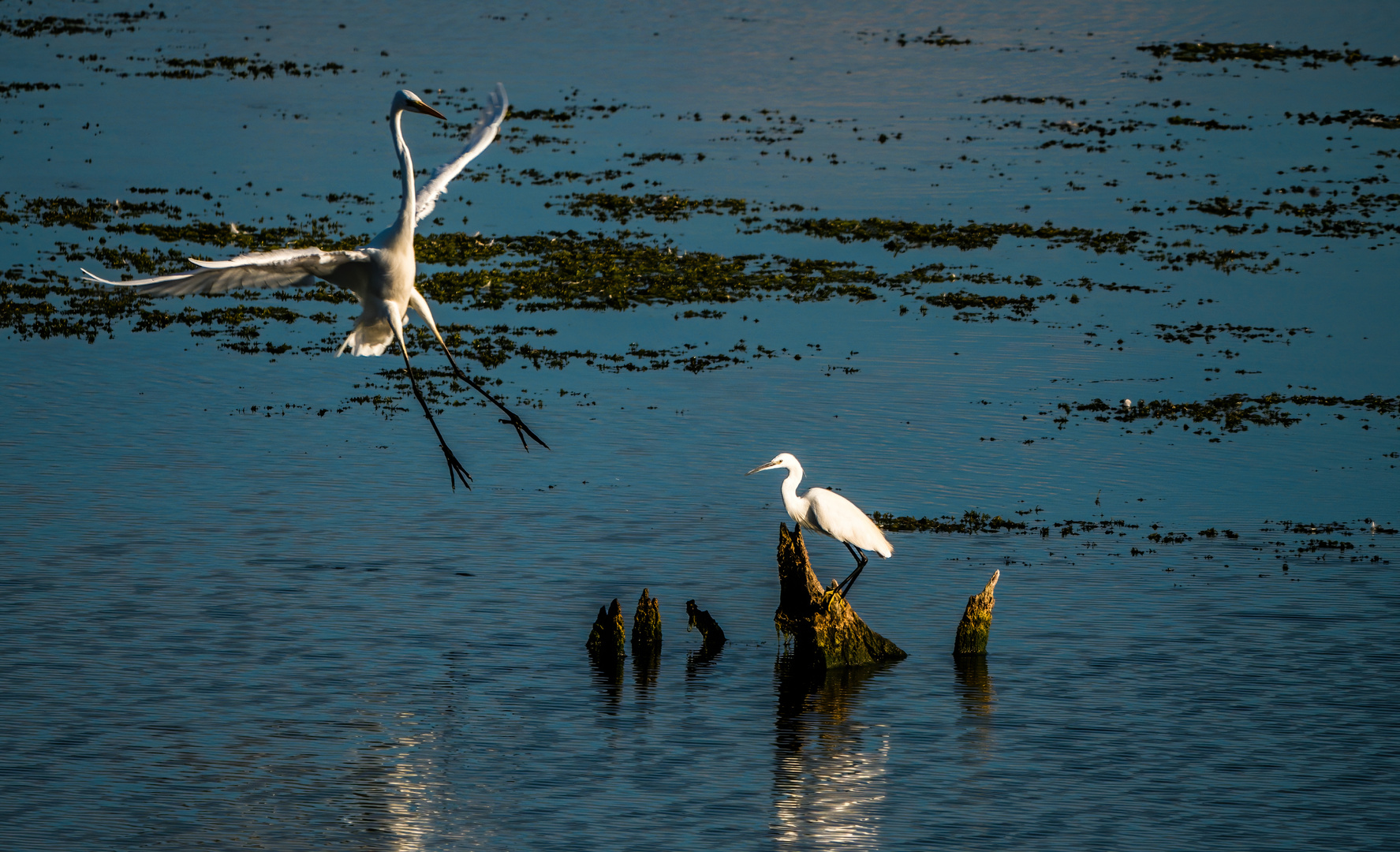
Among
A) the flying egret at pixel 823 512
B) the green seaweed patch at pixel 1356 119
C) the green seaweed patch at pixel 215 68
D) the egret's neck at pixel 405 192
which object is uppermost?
the green seaweed patch at pixel 215 68

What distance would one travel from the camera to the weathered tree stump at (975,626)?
584 inches

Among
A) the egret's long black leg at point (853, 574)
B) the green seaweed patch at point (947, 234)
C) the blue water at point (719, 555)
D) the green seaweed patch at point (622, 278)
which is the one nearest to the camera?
the blue water at point (719, 555)

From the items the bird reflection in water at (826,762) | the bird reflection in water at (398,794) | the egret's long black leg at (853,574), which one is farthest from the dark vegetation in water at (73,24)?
the bird reflection in water at (826,762)

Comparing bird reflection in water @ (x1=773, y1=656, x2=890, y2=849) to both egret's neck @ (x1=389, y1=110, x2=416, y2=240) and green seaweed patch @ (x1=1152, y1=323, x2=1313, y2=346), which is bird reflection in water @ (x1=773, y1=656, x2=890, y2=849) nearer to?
egret's neck @ (x1=389, y1=110, x2=416, y2=240)

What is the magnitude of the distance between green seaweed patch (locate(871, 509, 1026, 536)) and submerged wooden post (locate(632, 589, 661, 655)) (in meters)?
4.57

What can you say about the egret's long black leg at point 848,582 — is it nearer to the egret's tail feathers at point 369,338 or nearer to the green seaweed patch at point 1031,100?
the egret's tail feathers at point 369,338

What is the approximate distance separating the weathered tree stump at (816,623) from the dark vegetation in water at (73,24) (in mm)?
53451

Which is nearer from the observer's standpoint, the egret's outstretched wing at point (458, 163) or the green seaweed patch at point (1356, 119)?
the egret's outstretched wing at point (458, 163)

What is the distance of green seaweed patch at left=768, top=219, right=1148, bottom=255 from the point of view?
34594 mm

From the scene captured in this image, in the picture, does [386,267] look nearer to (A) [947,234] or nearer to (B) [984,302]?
(B) [984,302]

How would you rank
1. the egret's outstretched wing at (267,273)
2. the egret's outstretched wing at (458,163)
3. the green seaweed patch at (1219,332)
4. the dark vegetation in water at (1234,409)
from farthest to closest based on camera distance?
the green seaweed patch at (1219,332)
the dark vegetation in water at (1234,409)
the egret's outstretched wing at (458,163)
the egret's outstretched wing at (267,273)

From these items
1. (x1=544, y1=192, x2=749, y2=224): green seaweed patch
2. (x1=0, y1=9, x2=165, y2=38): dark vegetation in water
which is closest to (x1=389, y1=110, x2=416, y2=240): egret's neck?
(x1=544, y1=192, x2=749, y2=224): green seaweed patch

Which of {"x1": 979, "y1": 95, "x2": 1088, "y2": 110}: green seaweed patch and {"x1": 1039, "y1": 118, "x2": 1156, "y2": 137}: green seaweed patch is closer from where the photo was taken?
{"x1": 1039, "y1": 118, "x2": 1156, "y2": 137}: green seaweed patch

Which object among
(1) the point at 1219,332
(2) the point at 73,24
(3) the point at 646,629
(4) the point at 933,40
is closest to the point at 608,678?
(3) the point at 646,629
